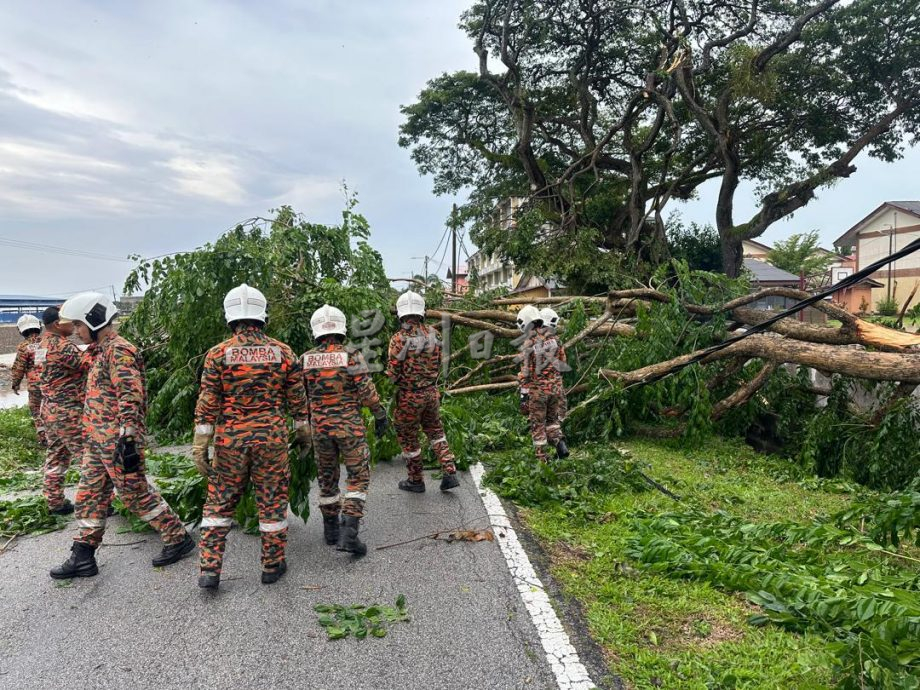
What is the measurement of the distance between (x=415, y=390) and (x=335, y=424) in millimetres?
1186

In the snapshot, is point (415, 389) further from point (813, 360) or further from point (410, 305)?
point (813, 360)

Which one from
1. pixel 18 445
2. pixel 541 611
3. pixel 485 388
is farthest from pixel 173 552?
pixel 18 445

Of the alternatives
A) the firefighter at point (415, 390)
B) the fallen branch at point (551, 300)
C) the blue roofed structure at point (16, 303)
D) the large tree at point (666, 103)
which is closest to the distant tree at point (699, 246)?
the large tree at point (666, 103)

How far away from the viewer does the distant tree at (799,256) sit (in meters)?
43.2

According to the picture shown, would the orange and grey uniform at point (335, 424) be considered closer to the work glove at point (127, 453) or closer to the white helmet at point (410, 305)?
the work glove at point (127, 453)

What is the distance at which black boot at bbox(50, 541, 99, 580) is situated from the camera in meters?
3.72

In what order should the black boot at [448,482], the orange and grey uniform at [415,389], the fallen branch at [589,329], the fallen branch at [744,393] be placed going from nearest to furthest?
1. the orange and grey uniform at [415,389]
2. the black boot at [448,482]
3. the fallen branch at [744,393]
4. the fallen branch at [589,329]

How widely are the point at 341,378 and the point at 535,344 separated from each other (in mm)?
2804

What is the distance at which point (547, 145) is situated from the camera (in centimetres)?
2167

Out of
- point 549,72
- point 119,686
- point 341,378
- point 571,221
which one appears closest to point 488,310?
point 341,378

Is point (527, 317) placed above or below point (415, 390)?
above

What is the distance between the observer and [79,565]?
3.72m

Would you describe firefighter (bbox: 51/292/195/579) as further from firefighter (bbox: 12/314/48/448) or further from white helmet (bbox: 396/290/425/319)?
white helmet (bbox: 396/290/425/319)

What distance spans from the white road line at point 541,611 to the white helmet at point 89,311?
300 centimetres
